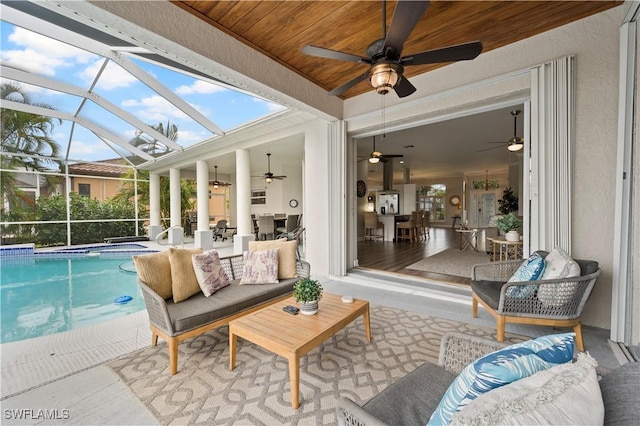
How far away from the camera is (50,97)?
580cm

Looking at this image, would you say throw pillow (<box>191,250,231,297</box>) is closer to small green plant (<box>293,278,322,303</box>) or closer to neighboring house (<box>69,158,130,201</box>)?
Answer: small green plant (<box>293,278,322,303</box>)

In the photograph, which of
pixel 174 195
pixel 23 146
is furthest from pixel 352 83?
pixel 23 146

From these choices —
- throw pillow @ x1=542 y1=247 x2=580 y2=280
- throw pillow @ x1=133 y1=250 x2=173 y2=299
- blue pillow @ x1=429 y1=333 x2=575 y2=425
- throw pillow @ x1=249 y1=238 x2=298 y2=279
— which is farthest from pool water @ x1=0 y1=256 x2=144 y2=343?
throw pillow @ x1=542 y1=247 x2=580 y2=280

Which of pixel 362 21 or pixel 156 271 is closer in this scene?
pixel 156 271

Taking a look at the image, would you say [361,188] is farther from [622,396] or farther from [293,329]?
[622,396]

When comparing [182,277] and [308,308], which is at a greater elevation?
[182,277]

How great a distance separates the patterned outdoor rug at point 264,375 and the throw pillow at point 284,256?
905 millimetres

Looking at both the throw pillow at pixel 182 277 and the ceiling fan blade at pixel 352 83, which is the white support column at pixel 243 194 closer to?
the throw pillow at pixel 182 277

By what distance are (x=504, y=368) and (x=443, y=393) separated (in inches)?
22.6

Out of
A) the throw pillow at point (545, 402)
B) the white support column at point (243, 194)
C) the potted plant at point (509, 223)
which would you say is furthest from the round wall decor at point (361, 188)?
the throw pillow at point (545, 402)

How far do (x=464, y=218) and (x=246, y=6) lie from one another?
14.7 meters

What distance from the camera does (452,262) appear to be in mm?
5461

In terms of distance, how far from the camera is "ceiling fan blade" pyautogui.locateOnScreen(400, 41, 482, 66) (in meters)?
2.04

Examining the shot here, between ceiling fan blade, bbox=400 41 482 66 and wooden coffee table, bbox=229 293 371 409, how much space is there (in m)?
2.18
